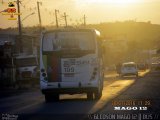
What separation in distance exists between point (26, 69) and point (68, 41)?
24861mm

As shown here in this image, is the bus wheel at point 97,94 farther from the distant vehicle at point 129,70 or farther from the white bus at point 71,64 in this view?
the distant vehicle at point 129,70

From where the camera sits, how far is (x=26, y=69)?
5141cm

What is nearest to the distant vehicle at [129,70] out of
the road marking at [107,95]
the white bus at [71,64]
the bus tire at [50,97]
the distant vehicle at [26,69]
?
the distant vehicle at [26,69]

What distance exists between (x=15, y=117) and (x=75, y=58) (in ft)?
27.4

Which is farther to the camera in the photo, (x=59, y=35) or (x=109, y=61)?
(x=109, y=61)

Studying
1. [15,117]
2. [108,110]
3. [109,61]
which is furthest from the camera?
[109,61]

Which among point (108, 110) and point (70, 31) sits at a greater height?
point (70, 31)

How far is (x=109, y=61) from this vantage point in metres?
159

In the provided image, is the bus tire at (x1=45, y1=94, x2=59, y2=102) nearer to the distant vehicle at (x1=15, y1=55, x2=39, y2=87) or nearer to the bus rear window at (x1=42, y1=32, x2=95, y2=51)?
the bus rear window at (x1=42, y1=32, x2=95, y2=51)

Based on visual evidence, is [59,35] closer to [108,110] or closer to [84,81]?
[84,81]

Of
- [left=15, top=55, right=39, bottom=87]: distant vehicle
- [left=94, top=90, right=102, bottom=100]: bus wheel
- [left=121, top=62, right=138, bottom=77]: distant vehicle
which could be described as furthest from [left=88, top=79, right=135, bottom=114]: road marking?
[left=121, top=62, right=138, bottom=77]: distant vehicle

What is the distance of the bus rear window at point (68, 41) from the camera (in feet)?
87.6

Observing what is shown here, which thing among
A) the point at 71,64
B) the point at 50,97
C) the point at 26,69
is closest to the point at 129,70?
the point at 26,69

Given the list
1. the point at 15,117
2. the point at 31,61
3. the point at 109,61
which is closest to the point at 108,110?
the point at 15,117
